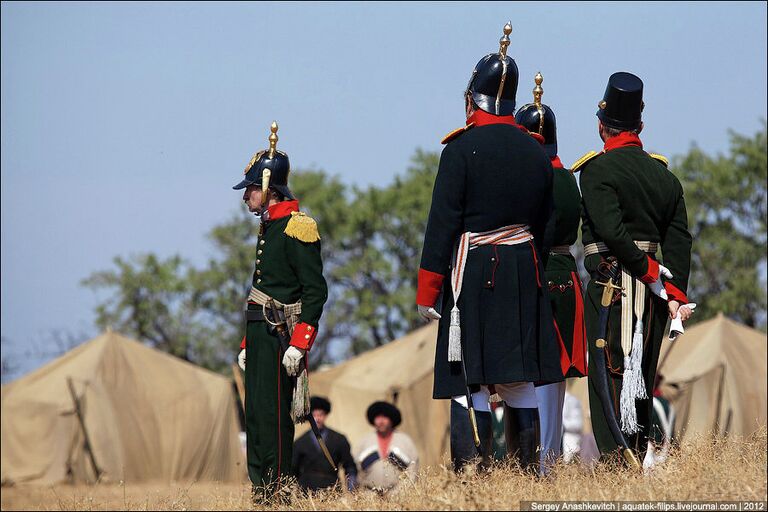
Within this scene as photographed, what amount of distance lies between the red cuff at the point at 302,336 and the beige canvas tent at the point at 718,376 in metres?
11.1

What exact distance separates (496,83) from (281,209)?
5.73 feet

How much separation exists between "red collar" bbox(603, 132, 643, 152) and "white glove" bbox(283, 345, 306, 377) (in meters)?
1.88

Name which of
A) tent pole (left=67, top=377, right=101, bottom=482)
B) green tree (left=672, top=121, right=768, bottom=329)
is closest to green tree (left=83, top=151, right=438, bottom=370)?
green tree (left=672, top=121, right=768, bottom=329)

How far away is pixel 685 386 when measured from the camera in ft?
58.1

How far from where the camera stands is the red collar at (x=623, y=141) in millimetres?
6578

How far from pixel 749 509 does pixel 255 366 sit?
319 cm

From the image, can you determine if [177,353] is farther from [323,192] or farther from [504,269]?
[504,269]

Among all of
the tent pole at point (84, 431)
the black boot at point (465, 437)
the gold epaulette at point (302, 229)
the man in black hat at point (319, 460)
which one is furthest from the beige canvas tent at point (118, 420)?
the black boot at point (465, 437)

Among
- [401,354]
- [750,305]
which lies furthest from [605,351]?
[750,305]

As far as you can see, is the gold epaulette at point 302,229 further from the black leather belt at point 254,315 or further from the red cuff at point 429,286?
the red cuff at point 429,286

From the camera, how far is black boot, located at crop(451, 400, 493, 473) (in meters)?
5.75

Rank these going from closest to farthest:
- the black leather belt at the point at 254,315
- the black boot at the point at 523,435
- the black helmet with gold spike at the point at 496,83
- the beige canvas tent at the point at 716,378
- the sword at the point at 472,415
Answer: the sword at the point at 472,415, the black boot at the point at 523,435, the black helmet with gold spike at the point at 496,83, the black leather belt at the point at 254,315, the beige canvas tent at the point at 716,378

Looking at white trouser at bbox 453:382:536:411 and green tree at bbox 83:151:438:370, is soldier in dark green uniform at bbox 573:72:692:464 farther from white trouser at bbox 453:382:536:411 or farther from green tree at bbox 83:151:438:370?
green tree at bbox 83:151:438:370

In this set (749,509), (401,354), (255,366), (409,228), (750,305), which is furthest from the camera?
(409,228)
